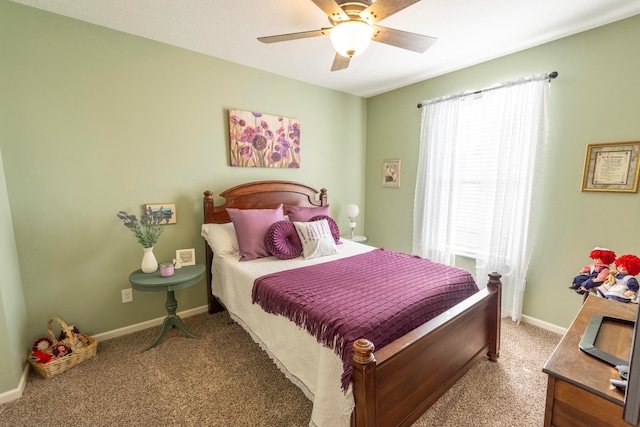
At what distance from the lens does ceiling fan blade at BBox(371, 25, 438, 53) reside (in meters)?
1.66

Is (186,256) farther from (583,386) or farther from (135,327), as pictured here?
(583,386)

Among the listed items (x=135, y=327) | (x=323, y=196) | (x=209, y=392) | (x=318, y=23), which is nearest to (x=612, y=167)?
(x=318, y=23)

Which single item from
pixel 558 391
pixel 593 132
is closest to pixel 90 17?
pixel 558 391

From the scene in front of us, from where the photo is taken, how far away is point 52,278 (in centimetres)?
212

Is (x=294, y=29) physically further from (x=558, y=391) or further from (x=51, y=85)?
(x=558, y=391)

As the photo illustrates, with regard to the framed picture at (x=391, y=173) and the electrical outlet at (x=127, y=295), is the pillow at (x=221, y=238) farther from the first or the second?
the framed picture at (x=391, y=173)

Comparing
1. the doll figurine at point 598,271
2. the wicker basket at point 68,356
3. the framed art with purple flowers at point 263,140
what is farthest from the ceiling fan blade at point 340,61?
the wicker basket at point 68,356

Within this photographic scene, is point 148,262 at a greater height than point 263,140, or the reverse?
point 263,140

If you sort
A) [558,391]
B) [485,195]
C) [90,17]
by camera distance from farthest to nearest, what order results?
[485,195]
[90,17]
[558,391]

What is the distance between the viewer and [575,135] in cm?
228

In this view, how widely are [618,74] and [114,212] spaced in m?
4.10

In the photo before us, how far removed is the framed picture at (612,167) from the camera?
204 cm

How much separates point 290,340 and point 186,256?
Answer: 1389mm

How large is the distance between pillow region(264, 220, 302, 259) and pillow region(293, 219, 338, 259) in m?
0.05
